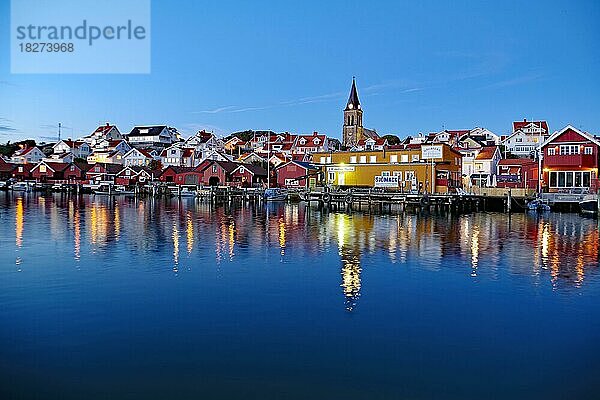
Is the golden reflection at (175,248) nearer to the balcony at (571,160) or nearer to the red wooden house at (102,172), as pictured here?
the balcony at (571,160)

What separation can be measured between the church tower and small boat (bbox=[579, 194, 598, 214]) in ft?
225

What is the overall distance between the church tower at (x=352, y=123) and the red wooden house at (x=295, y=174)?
39.4 meters

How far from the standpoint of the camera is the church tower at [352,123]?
111375 mm

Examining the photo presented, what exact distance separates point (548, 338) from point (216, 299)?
26.2 ft

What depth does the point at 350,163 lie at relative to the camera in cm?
6162

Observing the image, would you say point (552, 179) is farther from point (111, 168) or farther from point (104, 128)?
point (104, 128)

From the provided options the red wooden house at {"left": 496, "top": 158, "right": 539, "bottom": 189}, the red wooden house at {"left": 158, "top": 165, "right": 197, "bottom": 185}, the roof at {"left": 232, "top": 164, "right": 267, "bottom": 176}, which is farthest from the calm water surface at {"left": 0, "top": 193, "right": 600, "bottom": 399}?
the red wooden house at {"left": 158, "top": 165, "right": 197, "bottom": 185}

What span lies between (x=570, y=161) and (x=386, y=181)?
16.7 m

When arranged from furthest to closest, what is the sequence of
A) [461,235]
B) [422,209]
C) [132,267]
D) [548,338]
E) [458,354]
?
1. [422,209]
2. [461,235]
3. [132,267]
4. [548,338]
5. [458,354]

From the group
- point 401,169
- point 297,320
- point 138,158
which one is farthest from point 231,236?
point 138,158

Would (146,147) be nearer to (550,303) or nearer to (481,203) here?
(481,203)

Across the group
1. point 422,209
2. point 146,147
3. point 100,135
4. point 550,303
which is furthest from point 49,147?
point 550,303

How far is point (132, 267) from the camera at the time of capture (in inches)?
762

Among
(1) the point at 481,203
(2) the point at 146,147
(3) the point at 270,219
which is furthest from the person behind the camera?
(2) the point at 146,147
